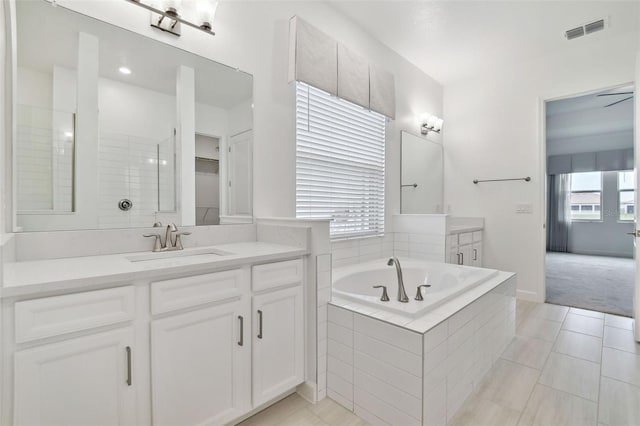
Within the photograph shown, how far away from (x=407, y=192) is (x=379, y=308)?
2.05 m

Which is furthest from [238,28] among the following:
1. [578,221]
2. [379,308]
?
[578,221]

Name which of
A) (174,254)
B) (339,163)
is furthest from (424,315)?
(339,163)

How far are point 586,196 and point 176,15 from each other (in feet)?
28.9

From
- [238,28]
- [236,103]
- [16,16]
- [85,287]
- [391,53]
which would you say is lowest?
[85,287]

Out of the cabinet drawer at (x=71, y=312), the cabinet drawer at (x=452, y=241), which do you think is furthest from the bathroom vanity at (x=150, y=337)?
Result: the cabinet drawer at (x=452, y=241)

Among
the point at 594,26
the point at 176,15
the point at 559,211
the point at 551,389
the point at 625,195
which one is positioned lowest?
the point at 551,389

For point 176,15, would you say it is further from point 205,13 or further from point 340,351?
point 340,351

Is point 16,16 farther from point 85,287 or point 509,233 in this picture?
point 509,233

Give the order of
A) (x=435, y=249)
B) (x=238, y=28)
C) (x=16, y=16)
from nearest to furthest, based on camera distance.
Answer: (x=16, y=16)
(x=238, y=28)
(x=435, y=249)

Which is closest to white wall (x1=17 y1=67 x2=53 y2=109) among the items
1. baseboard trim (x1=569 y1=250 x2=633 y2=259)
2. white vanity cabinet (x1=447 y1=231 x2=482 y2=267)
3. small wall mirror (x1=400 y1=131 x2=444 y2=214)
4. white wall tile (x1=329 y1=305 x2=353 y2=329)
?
white wall tile (x1=329 y1=305 x2=353 y2=329)

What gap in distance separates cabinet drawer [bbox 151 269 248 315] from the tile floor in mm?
699

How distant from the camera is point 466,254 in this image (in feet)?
11.0

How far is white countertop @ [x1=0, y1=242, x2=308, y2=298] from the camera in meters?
0.92

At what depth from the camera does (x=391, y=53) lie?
10.5ft
